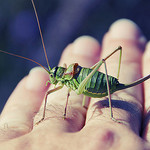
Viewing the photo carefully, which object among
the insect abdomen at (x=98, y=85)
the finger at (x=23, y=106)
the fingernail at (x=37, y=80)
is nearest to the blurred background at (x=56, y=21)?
the fingernail at (x=37, y=80)

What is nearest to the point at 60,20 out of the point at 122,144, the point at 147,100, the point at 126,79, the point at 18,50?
the point at 18,50

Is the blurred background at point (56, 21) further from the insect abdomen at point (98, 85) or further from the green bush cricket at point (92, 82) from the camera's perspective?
the insect abdomen at point (98, 85)

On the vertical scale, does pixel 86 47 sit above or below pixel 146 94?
above

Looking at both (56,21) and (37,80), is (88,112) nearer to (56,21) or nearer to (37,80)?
(37,80)

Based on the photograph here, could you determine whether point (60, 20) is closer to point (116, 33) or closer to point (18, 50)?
point (18, 50)

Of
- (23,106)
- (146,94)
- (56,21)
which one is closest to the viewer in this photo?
(23,106)

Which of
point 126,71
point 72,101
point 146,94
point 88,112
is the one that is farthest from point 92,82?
point 126,71

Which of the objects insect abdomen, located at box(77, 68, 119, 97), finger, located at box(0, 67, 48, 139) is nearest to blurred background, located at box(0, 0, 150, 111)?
finger, located at box(0, 67, 48, 139)
